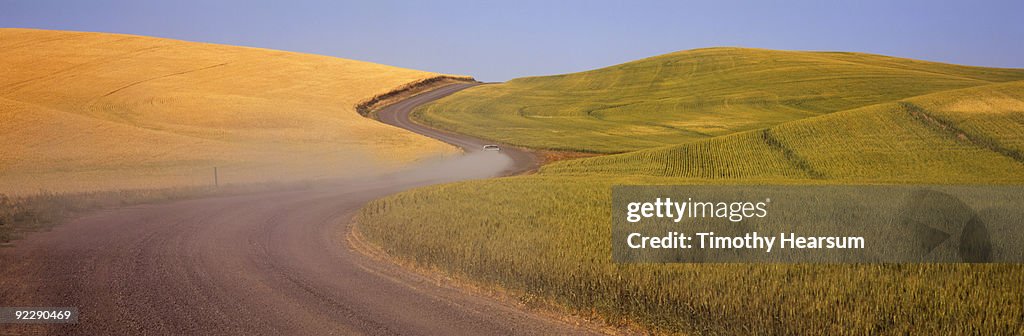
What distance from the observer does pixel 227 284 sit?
1069 centimetres

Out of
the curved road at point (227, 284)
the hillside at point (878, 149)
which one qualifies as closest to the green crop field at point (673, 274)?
the hillside at point (878, 149)

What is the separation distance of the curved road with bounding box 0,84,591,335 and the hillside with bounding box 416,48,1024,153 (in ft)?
125

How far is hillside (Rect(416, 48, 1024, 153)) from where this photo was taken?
6209 cm

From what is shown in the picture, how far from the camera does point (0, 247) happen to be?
13320mm

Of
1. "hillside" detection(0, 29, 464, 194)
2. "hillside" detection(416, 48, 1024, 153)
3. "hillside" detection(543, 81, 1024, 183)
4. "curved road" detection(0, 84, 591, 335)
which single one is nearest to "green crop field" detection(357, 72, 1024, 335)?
"hillside" detection(543, 81, 1024, 183)

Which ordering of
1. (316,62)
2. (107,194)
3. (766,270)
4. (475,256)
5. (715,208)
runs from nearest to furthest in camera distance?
(766,270)
(475,256)
(715,208)
(107,194)
(316,62)

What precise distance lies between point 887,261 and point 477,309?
621 centimetres

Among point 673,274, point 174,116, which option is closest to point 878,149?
point 673,274

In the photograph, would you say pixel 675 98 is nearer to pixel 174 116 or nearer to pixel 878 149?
pixel 878 149

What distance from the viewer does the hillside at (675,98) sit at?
62094mm

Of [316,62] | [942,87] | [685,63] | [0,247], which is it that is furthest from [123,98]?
[942,87]

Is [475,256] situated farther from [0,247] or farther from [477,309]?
[0,247]

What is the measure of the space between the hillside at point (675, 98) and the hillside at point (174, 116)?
41.5ft

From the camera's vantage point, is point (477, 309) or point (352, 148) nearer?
point (477, 309)
